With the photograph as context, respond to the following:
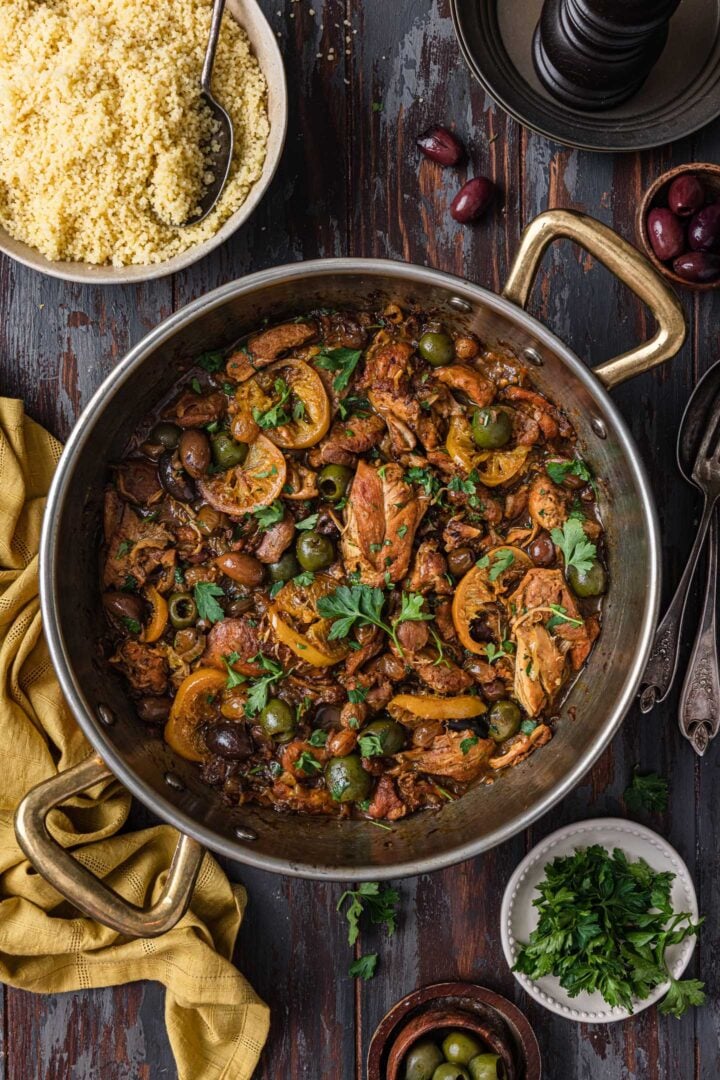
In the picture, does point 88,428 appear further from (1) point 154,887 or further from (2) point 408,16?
(2) point 408,16

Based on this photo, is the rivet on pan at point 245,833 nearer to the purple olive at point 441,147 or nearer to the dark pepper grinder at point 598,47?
the purple olive at point 441,147

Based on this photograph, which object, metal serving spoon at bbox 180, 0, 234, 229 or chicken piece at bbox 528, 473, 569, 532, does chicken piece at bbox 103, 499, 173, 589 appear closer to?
metal serving spoon at bbox 180, 0, 234, 229

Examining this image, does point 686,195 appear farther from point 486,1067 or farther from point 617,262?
point 486,1067

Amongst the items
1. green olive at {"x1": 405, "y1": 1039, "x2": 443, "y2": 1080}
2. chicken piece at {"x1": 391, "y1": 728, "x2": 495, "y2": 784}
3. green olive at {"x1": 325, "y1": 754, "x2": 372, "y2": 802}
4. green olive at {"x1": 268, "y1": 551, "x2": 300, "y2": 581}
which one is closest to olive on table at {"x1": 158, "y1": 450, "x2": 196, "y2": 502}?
green olive at {"x1": 268, "y1": 551, "x2": 300, "y2": 581}

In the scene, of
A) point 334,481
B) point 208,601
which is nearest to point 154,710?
point 208,601

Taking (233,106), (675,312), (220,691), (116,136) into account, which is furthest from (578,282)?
(220,691)

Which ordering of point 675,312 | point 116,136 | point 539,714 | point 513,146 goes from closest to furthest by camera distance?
point 675,312
point 116,136
point 539,714
point 513,146

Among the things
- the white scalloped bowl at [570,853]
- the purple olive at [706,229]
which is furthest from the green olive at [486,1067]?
the purple olive at [706,229]
